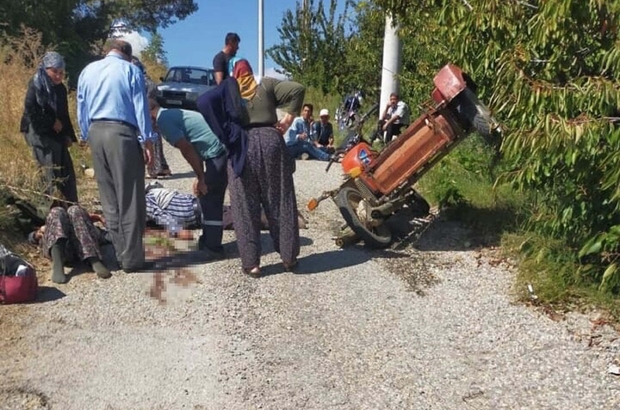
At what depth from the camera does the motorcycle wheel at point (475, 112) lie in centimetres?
560

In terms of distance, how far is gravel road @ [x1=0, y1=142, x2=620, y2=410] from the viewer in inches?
147

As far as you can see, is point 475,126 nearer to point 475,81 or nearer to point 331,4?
point 475,81

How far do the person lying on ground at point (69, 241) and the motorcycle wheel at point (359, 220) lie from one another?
2179 millimetres

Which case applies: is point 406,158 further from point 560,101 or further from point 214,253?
point 560,101

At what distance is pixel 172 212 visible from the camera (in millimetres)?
6586

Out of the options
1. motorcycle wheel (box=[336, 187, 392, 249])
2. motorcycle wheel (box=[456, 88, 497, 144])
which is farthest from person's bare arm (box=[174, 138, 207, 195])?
motorcycle wheel (box=[456, 88, 497, 144])

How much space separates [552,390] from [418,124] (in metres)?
2.95

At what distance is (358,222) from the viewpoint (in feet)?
20.6

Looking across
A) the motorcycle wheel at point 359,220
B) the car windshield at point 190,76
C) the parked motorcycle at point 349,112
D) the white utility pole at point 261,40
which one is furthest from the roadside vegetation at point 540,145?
the white utility pole at point 261,40

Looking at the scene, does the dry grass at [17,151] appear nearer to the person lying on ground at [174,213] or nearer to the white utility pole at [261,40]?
the person lying on ground at [174,213]

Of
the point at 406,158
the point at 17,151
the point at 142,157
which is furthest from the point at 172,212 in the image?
the point at 17,151

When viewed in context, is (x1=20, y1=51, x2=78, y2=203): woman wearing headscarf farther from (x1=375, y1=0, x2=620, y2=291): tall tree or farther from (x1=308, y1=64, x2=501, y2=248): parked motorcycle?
(x1=375, y1=0, x2=620, y2=291): tall tree

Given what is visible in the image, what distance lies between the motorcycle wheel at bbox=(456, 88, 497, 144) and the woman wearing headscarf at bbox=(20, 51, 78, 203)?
3.49 meters

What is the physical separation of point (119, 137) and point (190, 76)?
1848cm
